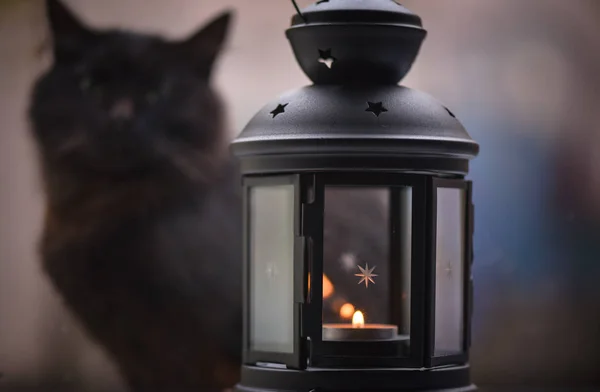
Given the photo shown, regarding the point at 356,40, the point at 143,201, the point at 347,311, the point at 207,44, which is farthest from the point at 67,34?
the point at 347,311

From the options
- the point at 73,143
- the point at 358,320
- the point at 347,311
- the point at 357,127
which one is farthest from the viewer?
the point at 73,143

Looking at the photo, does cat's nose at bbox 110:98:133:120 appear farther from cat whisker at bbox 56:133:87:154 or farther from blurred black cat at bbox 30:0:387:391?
cat whisker at bbox 56:133:87:154

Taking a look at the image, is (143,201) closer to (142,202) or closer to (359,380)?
(142,202)

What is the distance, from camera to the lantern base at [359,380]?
2.11 metres

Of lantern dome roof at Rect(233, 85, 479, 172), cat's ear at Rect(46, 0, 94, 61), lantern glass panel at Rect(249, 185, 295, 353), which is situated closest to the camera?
lantern dome roof at Rect(233, 85, 479, 172)

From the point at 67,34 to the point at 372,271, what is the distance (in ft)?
4.33

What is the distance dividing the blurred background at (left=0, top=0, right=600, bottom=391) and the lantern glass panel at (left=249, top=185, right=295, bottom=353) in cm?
75

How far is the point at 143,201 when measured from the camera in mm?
2945

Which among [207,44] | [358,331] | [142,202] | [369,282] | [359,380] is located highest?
[207,44]

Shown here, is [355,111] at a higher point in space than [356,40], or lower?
lower

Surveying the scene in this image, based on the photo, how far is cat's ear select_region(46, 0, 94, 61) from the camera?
115 inches

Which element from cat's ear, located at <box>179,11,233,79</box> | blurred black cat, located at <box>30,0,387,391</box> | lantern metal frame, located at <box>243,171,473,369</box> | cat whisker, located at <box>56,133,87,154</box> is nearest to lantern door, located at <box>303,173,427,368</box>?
lantern metal frame, located at <box>243,171,473,369</box>

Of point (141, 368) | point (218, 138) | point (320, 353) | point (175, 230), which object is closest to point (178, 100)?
point (218, 138)

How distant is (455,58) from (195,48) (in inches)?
32.2
